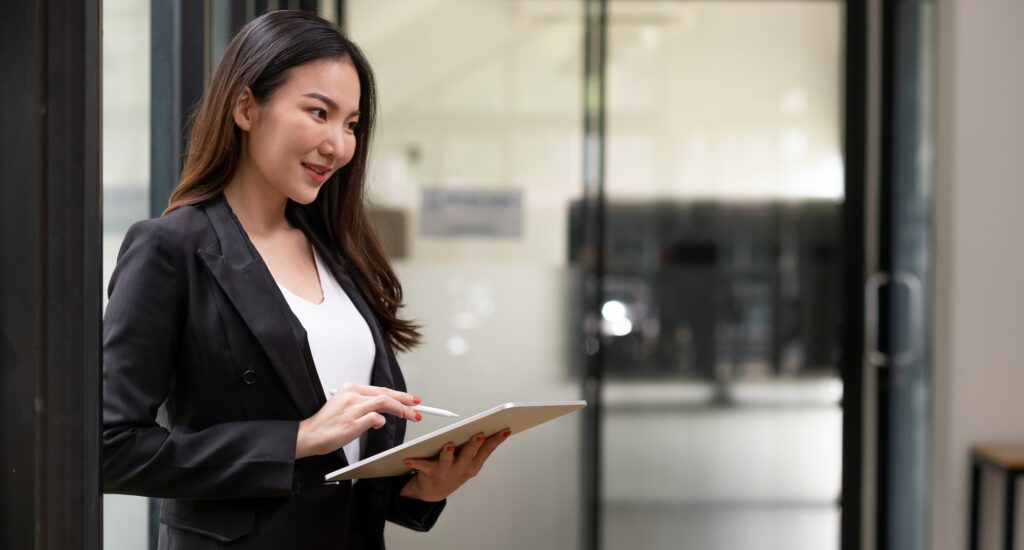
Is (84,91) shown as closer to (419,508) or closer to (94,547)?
(94,547)

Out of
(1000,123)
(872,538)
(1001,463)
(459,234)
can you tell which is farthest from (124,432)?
(872,538)

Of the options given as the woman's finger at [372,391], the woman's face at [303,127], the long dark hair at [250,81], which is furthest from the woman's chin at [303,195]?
the woman's finger at [372,391]

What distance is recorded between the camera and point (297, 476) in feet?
4.37

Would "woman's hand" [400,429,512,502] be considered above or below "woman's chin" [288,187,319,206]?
below

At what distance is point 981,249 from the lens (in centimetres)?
317

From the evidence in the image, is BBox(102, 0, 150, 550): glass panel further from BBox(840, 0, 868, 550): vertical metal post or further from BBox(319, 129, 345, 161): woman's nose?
BBox(840, 0, 868, 550): vertical metal post

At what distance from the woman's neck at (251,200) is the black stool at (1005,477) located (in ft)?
8.20

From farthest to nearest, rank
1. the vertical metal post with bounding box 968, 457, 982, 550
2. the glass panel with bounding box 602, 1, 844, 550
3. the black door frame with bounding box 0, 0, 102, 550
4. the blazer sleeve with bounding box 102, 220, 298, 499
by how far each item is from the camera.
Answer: the glass panel with bounding box 602, 1, 844, 550 < the vertical metal post with bounding box 968, 457, 982, 550 < the blazer sleeve with bounding box 102, 220, 298, 499 < the black door frame with bounding box 0, 0, 102, 550

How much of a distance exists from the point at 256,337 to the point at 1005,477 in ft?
8.84

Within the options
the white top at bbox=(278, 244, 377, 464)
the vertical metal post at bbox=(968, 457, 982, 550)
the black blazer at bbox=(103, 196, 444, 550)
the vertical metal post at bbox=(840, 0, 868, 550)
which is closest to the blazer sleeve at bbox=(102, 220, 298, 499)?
the black blazer at bbox=(103, 196, 444, 550)

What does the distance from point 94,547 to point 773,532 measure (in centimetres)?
312

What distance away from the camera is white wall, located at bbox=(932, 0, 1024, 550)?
3.17 metres

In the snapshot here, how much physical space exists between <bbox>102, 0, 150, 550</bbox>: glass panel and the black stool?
2.46 m

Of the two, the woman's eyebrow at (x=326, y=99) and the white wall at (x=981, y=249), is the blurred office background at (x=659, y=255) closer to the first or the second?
the white wall at (x=981, y=249)
